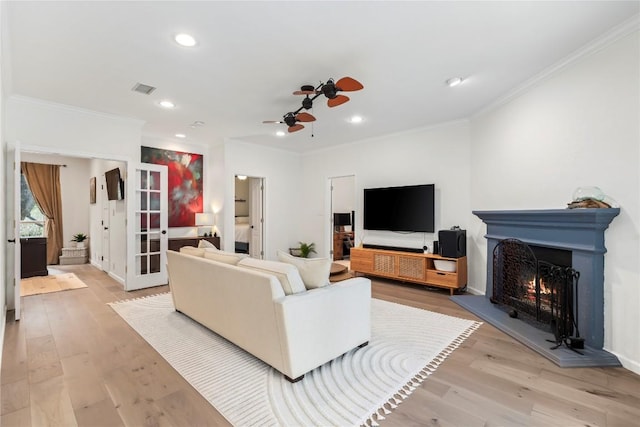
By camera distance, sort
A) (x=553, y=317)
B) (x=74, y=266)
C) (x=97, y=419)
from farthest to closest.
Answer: (x=74, y=266)
(x=553, y=317)
(x=97, y=419)

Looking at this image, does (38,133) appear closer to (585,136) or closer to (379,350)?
(379,350)

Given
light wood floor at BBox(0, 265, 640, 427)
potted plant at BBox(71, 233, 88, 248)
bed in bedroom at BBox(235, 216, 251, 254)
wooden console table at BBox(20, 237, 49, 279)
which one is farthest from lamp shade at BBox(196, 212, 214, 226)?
potted plant at BBox(71, 233, 88, 248)

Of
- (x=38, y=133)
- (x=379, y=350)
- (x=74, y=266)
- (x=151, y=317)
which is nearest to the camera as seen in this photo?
(x=379, y=350)

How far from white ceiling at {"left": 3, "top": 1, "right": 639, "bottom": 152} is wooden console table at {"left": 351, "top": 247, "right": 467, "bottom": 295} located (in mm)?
2282

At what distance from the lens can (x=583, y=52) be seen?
9.09ft

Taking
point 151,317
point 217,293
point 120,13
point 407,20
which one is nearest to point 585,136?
point 407,20

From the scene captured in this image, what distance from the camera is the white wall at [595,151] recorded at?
2414mm

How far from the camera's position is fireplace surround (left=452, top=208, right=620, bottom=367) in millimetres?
2477

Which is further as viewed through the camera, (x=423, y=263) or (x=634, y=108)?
(x=423, y=263)

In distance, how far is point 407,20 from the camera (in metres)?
2.33

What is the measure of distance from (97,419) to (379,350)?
205 centimetres

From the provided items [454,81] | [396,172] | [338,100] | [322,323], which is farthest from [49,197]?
[454,81]

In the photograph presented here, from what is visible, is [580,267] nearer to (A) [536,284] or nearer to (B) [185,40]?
(A) [536,284]

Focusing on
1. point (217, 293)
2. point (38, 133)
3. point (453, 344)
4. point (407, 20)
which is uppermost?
point (407, 20)
